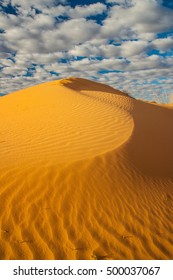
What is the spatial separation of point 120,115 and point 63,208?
6.92 metres

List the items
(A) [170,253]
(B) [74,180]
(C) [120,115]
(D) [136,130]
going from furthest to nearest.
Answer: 1. (C) [120,115]
2. (D) [136,130]
3. (B) [74,180]
4. (A) [170,253]

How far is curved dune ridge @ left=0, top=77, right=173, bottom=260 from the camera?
4539mm

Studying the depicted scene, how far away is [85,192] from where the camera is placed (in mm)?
5824

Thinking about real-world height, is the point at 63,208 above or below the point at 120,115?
below

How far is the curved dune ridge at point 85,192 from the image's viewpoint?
4539mm

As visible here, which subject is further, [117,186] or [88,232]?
[117,186]

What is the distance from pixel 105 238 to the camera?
15.5ft

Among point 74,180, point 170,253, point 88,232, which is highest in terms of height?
point 74,180

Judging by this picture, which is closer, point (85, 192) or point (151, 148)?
point (85, 192)

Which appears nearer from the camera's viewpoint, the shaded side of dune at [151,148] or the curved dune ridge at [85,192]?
the curved dune ridge at [85,192]

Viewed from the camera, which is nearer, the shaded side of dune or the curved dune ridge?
the curved dune ridge
